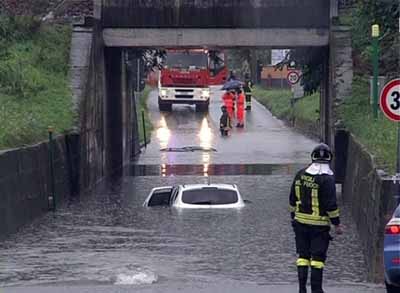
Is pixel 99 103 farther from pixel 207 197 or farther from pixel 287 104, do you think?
pixel 287 104

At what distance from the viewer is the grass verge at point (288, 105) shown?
55.2 metres

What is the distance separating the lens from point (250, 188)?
103ft

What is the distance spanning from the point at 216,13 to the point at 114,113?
5.64 metres

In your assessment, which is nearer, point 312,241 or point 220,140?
point 312,241

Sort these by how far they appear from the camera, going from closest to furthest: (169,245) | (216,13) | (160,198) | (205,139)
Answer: (169,245), (160,198), (216,13), (205,139)

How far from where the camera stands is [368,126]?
26.0 m

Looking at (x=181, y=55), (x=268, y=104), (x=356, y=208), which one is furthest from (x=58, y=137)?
(x=268, y=104)

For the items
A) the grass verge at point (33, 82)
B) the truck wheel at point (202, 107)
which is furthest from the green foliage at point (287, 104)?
the grass verge at point (33, 82)

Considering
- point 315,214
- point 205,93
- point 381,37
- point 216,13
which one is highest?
point 216,13

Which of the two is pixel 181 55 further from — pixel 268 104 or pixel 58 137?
pixel 58 137

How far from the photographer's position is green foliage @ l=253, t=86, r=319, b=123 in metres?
55.7

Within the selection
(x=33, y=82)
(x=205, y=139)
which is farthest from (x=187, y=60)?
(x=33, y=82)

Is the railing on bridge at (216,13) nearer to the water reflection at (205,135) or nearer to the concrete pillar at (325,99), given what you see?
the concrete pillar at (325,99)

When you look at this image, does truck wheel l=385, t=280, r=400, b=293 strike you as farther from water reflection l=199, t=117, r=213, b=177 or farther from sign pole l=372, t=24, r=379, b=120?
water reflection l=199, t=117, r=213, b=177
